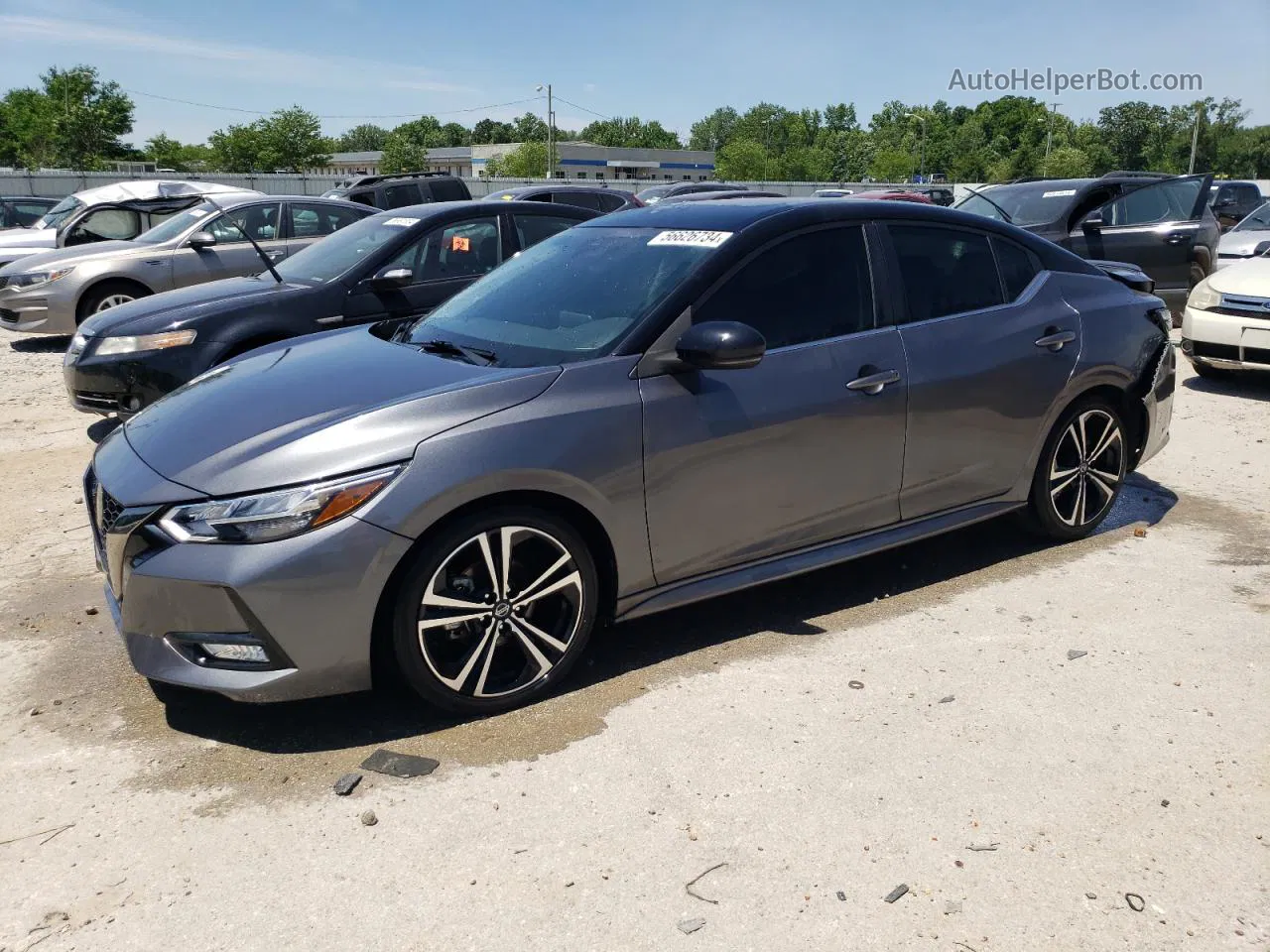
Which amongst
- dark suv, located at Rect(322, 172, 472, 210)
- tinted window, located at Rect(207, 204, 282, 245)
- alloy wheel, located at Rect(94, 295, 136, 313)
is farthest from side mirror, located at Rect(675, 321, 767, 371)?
dark suv, located at Rect(322, 172, 472, 210)

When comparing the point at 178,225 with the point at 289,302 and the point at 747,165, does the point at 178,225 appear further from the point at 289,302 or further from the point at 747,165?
the point at 747,165

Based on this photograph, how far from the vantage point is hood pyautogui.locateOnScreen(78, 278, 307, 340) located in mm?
6828

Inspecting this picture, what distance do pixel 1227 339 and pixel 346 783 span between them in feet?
28.3

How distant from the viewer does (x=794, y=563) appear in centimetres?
417

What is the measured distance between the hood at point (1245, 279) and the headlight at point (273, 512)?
8.49 meters

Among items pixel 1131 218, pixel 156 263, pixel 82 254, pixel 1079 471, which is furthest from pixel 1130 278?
pixel 82 254

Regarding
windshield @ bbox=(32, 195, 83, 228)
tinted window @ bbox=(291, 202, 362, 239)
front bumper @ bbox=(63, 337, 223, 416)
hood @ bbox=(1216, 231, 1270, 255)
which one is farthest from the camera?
windshield @ bbox=(32, 195, 83, 228)

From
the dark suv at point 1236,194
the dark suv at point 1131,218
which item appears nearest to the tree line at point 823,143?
the dark suv at point 1236,194

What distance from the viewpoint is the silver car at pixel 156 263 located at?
11.4 metres

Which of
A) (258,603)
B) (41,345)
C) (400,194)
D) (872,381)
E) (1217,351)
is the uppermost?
(400,194)

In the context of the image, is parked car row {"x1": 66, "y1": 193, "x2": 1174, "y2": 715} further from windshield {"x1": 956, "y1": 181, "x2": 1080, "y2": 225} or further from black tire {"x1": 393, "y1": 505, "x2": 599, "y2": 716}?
windshield {"x1": 956, "y1": 181, "x2": 1080, "y2": 225}

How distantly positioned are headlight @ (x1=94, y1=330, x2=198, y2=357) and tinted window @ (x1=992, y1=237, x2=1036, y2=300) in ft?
15.8

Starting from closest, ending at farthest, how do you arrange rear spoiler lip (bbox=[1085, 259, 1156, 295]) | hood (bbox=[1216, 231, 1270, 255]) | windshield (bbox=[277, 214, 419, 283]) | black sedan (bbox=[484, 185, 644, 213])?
rear spoiler lip (bbox=[1085, 259, 1156, 295])
windshield (bbox=[277, 214, 419, 283])
black sedan (bbox=[484, 185, 644, 213])
hood (bbox=[1216, 231, 1270, 255])

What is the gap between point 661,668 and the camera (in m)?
3.99
